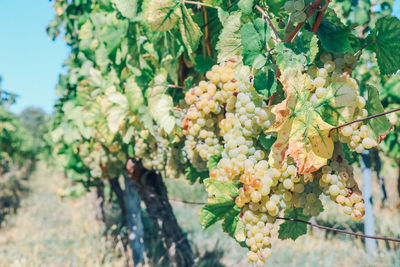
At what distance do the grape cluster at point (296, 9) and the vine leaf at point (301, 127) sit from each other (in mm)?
134

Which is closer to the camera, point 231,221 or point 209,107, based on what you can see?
point 231,221

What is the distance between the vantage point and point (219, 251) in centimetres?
499

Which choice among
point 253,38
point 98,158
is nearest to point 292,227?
point 253,38

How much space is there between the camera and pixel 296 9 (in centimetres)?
74

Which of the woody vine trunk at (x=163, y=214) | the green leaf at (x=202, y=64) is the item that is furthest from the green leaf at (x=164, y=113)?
the woody vine trunk at (x=163, y=214)

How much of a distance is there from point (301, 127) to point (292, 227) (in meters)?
0.47

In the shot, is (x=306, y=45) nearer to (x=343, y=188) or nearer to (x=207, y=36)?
(x=343, y=188)

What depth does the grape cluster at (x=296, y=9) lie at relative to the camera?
2.41ft

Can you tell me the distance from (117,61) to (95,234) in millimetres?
4699

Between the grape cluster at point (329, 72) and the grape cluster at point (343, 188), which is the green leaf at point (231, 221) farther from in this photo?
the grape cluster at point (329, 72)

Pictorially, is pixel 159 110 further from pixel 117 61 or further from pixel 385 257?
→ pixel 385 257

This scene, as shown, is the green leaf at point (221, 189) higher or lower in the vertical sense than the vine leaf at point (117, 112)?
lower

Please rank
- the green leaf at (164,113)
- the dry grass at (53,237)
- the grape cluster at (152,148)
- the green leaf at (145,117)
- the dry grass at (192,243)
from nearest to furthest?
the green leaf at (164,113) < the green leaf at (145,117) < the grape cluster at (152,148) < the dry grass at (192,243) < the dry grass at (53,237)

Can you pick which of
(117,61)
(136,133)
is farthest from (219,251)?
(117,61)
